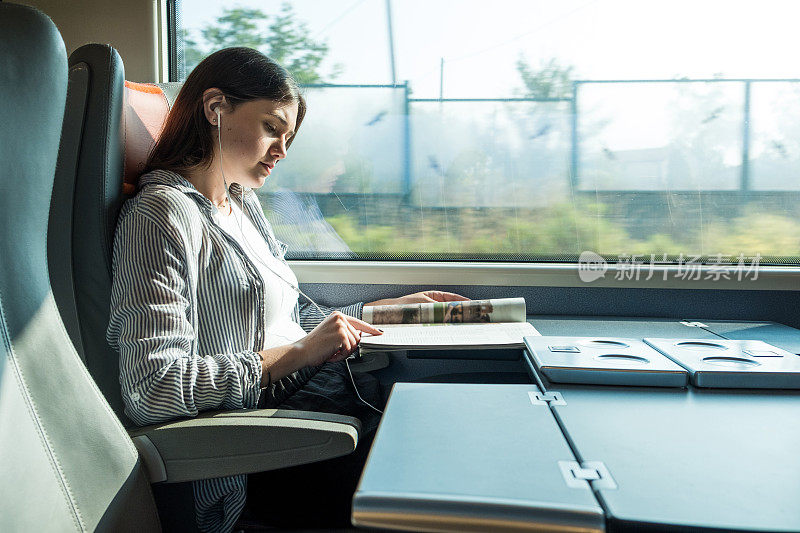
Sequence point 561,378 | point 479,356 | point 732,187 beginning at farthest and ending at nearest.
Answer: point 732,187, point 479,356, point 561,378

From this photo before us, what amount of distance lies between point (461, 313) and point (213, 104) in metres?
0.70

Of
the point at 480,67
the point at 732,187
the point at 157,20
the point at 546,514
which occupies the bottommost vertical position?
the point at 546,514

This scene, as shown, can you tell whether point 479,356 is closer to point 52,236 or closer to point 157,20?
point 52,236

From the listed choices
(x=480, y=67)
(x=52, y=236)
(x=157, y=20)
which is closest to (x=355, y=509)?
(x=52, y=236)

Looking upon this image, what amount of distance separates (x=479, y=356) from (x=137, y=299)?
653mm

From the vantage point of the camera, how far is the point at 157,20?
71.9 inches

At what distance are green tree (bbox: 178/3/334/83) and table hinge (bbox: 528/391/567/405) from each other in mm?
1245

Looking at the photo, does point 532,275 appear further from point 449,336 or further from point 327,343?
point 327,343

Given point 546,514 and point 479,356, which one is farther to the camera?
point 479,356

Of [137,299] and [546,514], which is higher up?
[137,299]

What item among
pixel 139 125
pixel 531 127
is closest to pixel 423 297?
pixel 531 127

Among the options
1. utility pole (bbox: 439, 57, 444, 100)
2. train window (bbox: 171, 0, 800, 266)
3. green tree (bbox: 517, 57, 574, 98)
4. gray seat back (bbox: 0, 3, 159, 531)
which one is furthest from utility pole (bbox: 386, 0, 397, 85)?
gray seat back (bbox: 0, 3, 159, 531)

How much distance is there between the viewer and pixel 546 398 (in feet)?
2.86

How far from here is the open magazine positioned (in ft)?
3.87
